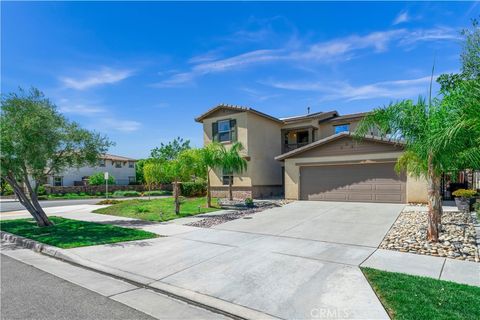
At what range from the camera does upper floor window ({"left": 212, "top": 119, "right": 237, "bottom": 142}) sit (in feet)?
68.6

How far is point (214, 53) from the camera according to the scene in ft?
45.7

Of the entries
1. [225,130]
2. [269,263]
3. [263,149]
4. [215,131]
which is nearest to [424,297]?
[269,263]

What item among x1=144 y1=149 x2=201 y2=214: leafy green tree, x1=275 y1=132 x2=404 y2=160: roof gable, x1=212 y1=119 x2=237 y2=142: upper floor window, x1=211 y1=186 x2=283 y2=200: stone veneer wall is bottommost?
x1=211 y1=186 x2=283 y2=200: stone veneer wall

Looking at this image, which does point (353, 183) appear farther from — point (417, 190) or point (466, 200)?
point (466, 200)

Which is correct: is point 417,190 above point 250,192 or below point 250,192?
above

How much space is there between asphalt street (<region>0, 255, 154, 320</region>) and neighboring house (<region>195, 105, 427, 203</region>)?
1422cm

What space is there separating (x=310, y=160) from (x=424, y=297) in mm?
14343

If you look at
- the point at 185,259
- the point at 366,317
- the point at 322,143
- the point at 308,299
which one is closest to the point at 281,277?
the point at 308,299

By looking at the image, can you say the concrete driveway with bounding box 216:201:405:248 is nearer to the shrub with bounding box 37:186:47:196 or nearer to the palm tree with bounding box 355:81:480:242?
the palm tree with bounding box 355:81:480:242

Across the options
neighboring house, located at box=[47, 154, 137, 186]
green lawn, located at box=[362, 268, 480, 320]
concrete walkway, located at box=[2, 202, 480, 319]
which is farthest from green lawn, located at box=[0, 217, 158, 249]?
neighboring house, located at box=[47, 154, 137, 186]

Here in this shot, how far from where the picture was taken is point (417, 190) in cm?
1498

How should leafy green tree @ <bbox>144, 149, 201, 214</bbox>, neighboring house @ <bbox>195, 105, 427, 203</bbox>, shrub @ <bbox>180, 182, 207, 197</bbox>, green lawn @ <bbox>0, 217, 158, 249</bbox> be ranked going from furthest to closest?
shrub @ <bbox>180, 182, 207, 197</bbox> < neighboring house @ <bbox>195, 105, 427, 203</bbox> < leafy green tree @ <bbox>144, 149, 201, 214</bbox> < green lawn @ <bbox>0, 217, 158, 249</bbox>

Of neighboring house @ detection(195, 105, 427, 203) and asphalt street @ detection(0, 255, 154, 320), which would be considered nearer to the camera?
asphalt street @ detection(0, 255, 154, 320)
